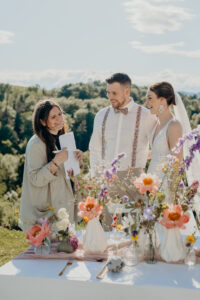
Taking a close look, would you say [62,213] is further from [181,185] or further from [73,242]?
[181,185]

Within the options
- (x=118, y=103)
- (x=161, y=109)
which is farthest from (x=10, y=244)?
(x=161, y=109)

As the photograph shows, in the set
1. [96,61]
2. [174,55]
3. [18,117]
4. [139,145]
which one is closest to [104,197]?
[139,145]

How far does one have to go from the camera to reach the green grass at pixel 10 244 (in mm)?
5363

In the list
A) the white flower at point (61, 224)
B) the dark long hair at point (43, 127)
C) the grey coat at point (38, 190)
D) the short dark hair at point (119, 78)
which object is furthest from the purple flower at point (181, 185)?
the short dark hair at point (119, 78)

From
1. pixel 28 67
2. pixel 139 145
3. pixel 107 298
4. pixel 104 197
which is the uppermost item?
pixel 28 67

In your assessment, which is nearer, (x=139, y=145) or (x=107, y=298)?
(x=107, y=298)

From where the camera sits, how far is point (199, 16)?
105ft

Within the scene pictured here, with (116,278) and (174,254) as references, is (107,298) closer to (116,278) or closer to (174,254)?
(116,278)

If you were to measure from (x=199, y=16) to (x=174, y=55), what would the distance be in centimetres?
1557

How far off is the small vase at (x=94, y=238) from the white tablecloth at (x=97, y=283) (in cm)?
14

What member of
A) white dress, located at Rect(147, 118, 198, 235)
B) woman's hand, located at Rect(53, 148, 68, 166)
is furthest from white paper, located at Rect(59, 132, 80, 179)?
white dress, located at Rect(147, 118, 198, 235)

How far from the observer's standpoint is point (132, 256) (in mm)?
2199

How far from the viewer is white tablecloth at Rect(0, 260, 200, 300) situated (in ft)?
6.38

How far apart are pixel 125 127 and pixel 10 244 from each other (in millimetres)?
3162
